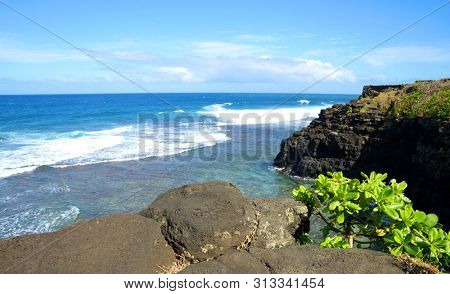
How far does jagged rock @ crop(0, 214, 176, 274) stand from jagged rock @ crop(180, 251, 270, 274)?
1.65 feet

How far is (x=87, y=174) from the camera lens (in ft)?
64.6

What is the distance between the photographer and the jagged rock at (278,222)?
189 inches

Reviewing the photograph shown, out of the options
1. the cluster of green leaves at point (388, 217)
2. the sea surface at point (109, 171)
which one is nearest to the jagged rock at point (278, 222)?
the cluster of green leaves at point (388, 217)

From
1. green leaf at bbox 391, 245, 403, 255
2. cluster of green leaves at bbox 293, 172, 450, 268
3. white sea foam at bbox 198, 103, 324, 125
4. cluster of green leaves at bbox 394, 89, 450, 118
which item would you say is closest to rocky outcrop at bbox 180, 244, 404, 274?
green leaf at bbox 391, 245, 403, 255

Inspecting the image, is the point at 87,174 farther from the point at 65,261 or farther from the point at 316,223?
→ the point at 65,261

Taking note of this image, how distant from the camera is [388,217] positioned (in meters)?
4.52

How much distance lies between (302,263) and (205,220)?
1290 mm

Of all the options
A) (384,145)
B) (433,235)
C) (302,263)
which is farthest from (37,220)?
(384,145)

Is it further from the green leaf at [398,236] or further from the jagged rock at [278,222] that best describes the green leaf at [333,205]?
the jagged rock at [278,222]

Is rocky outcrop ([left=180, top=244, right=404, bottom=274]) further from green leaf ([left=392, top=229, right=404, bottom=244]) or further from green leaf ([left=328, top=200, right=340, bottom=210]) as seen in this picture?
green leaf ([left=328, top=200, right=340, bottom=210])

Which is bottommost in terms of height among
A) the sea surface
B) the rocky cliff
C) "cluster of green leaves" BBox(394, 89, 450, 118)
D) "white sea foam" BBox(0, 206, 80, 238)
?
"white sea foam" BBox(0, 206, 80, 238)

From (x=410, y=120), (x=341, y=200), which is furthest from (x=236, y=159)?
(x=341, y=200)

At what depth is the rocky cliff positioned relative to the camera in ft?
44.9

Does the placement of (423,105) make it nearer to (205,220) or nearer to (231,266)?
(205,220)
